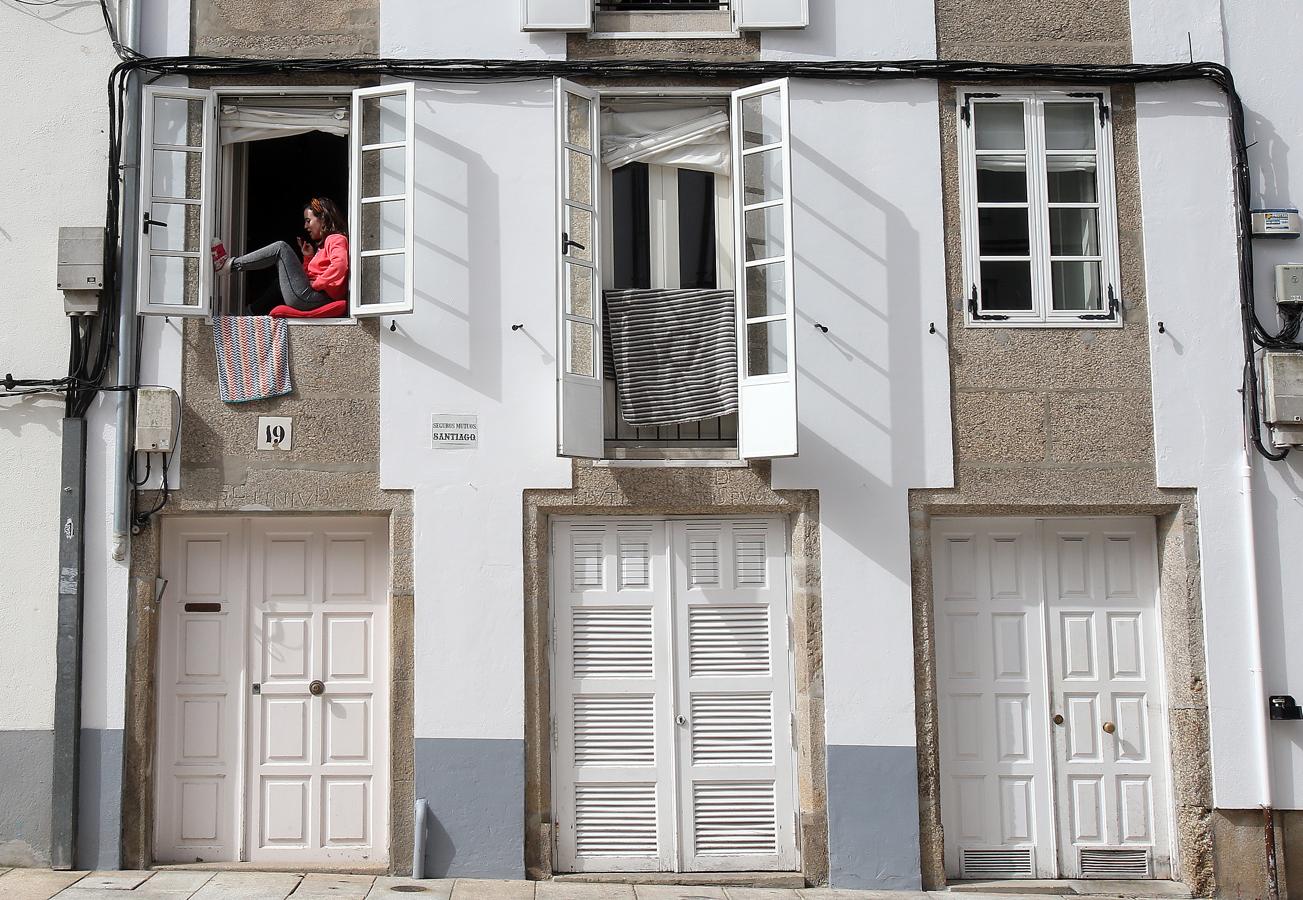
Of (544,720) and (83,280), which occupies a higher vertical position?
(83,280)

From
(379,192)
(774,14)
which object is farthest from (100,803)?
(774,14)

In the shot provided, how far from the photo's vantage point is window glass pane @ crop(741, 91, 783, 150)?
771cm

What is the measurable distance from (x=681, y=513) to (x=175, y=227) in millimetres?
3668

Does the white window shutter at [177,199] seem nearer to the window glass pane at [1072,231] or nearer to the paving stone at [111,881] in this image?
the paving stone at [111,881]

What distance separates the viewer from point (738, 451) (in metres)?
7.80

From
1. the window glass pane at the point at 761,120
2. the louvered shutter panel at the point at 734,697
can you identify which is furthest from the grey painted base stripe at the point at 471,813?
the window glass pane at the point at 761,120

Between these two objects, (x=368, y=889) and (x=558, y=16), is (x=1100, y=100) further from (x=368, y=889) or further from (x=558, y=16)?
(x=368, y=889)

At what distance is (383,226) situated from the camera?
780 cm

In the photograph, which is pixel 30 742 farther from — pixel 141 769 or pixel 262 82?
pixel 262 82

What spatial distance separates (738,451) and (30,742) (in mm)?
4646

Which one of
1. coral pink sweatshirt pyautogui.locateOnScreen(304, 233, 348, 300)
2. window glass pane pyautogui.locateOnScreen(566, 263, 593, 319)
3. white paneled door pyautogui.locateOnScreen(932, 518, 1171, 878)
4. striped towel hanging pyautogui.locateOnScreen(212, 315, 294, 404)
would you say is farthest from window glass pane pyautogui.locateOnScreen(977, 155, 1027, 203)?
striped towel hanging pyautogui.locateOnScreen(212, 315, 294, 404)

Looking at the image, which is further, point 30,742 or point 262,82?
point 262,82

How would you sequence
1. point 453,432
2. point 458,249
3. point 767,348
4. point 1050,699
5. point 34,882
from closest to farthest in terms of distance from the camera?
point 34,882, point 767,348, point 453,432, point 458,249, point 1050,699

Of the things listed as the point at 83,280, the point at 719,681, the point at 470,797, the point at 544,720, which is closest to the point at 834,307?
the point at 719,681
